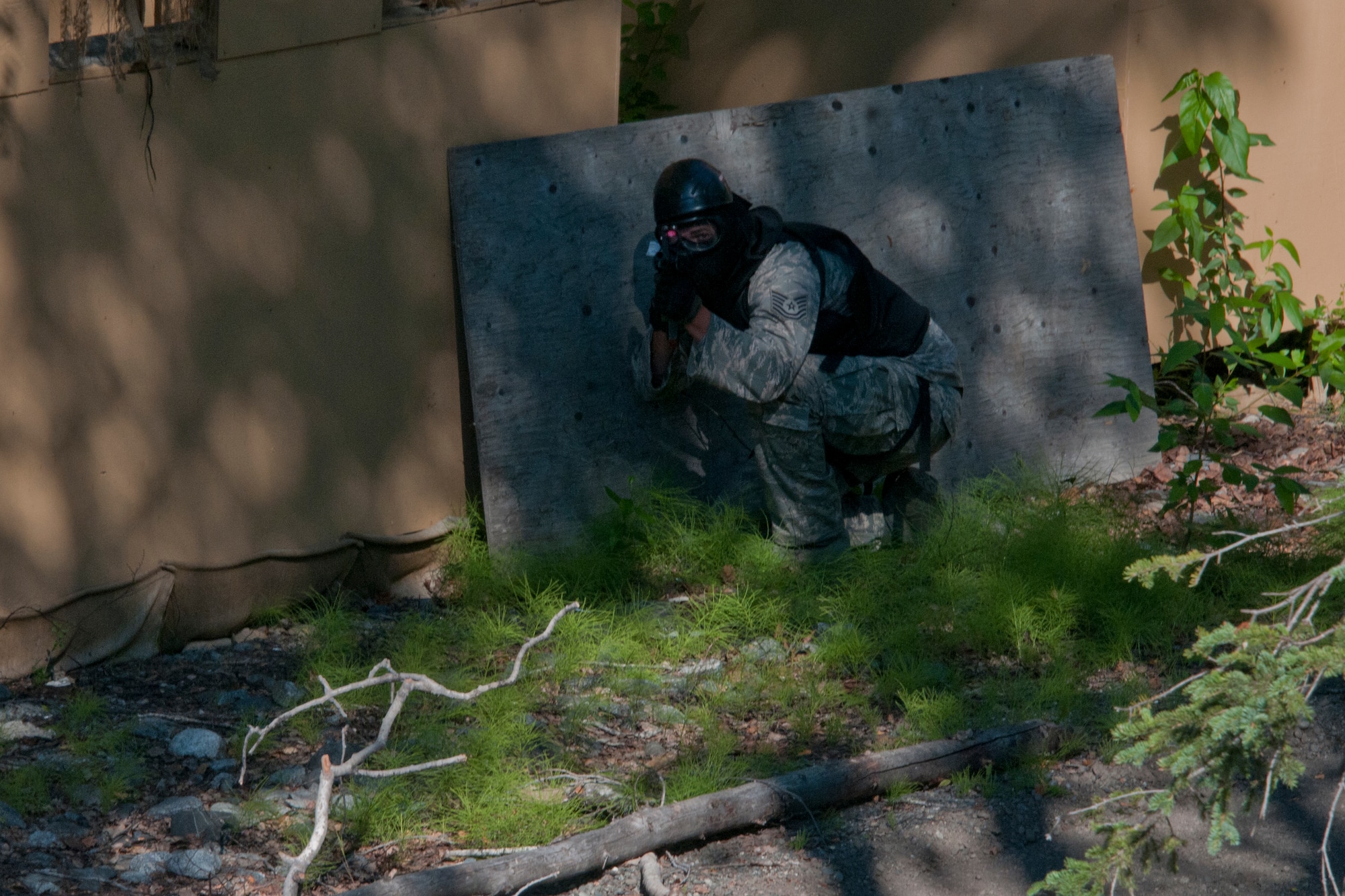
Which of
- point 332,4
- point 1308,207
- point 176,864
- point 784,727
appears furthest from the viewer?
point 1308,207

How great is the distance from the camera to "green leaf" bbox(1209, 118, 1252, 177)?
523 cm

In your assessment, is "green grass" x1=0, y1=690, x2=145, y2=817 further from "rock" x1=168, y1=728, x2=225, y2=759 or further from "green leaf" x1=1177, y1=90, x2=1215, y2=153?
"green leaf" x1=1177, y1=90, x2=1215, y2=153

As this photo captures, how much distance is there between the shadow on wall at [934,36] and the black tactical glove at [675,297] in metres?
1.84

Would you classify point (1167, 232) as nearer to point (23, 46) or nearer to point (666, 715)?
point (666, 715)

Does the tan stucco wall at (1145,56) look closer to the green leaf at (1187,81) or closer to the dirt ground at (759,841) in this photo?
the green leaf at (1187,81)

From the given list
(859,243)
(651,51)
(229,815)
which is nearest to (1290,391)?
(859,243)

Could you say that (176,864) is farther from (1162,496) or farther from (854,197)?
(1162,496)

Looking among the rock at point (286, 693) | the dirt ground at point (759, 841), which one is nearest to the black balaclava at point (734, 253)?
the dirt ground at point (759, 841)

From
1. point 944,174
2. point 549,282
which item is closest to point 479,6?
point 549,282

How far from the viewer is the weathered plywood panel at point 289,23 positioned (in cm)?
408

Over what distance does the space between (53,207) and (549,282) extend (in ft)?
5.37

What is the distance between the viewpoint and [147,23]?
431 centimetres

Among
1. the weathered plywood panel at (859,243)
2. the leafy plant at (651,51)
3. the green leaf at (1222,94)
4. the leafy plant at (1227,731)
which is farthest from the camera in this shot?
the leafy plant at (651,51)

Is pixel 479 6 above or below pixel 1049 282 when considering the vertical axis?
above
